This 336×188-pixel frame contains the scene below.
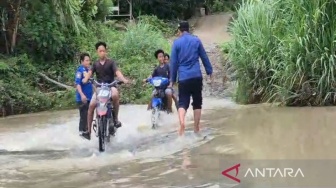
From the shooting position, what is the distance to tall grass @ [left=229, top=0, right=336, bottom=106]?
36.4 ft

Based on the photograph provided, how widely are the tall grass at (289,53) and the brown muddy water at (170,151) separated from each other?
0.57 metres

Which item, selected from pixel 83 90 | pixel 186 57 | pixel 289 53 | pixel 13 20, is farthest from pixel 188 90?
pixel 13 20

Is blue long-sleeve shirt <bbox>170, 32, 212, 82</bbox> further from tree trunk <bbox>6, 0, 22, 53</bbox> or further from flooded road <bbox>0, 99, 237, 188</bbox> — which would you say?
tree trunk <bbox>6, 0, 22, 53</bbox>

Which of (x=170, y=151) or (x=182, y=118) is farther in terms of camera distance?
(x=182, y=118)

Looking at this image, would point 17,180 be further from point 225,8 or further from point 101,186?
point 225,8

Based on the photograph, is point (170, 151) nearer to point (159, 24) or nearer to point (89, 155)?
point (89, 155)

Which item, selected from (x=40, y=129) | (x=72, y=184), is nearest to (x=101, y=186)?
(x=72, y=184)

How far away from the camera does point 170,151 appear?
7.96 metres

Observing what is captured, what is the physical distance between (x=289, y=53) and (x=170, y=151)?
4.44 meters

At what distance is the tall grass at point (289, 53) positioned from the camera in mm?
11094

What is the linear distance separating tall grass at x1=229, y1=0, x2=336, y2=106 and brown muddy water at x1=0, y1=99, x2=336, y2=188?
574 mm

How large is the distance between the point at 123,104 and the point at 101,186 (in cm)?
1011

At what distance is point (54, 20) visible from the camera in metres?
19.5

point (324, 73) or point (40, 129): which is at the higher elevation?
point (324, 73)
